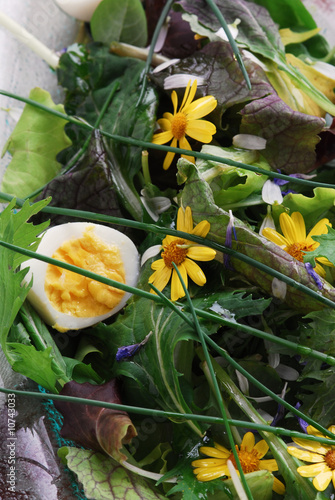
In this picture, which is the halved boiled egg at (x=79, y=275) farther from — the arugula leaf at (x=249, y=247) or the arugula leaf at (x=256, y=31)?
the arugula leaf at (x=256, y=31)

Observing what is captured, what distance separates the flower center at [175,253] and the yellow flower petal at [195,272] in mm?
15

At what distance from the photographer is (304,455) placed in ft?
2.49

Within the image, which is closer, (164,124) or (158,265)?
(158,265)

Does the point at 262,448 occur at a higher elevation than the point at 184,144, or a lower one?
lower

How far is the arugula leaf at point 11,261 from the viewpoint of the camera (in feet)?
2.73

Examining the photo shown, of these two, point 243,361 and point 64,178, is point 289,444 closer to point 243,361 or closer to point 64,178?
point 243,361

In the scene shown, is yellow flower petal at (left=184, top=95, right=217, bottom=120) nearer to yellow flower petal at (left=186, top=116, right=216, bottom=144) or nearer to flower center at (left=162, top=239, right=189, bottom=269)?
yellow flower petal at (left=186, top=116, right=216, bottom=144)

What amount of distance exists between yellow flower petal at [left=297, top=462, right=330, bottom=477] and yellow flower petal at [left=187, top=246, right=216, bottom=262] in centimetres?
37

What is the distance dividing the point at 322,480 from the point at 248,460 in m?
0.12

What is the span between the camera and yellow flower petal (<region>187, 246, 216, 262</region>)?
865mm

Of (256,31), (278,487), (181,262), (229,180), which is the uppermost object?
(256,31)

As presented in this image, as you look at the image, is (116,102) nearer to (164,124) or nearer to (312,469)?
(164,124)

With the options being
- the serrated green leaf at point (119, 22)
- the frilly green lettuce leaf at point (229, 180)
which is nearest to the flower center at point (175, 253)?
the frilly green lettuce leaf at point (229, 180)

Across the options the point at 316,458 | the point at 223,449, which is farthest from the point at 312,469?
the point at 223,449
